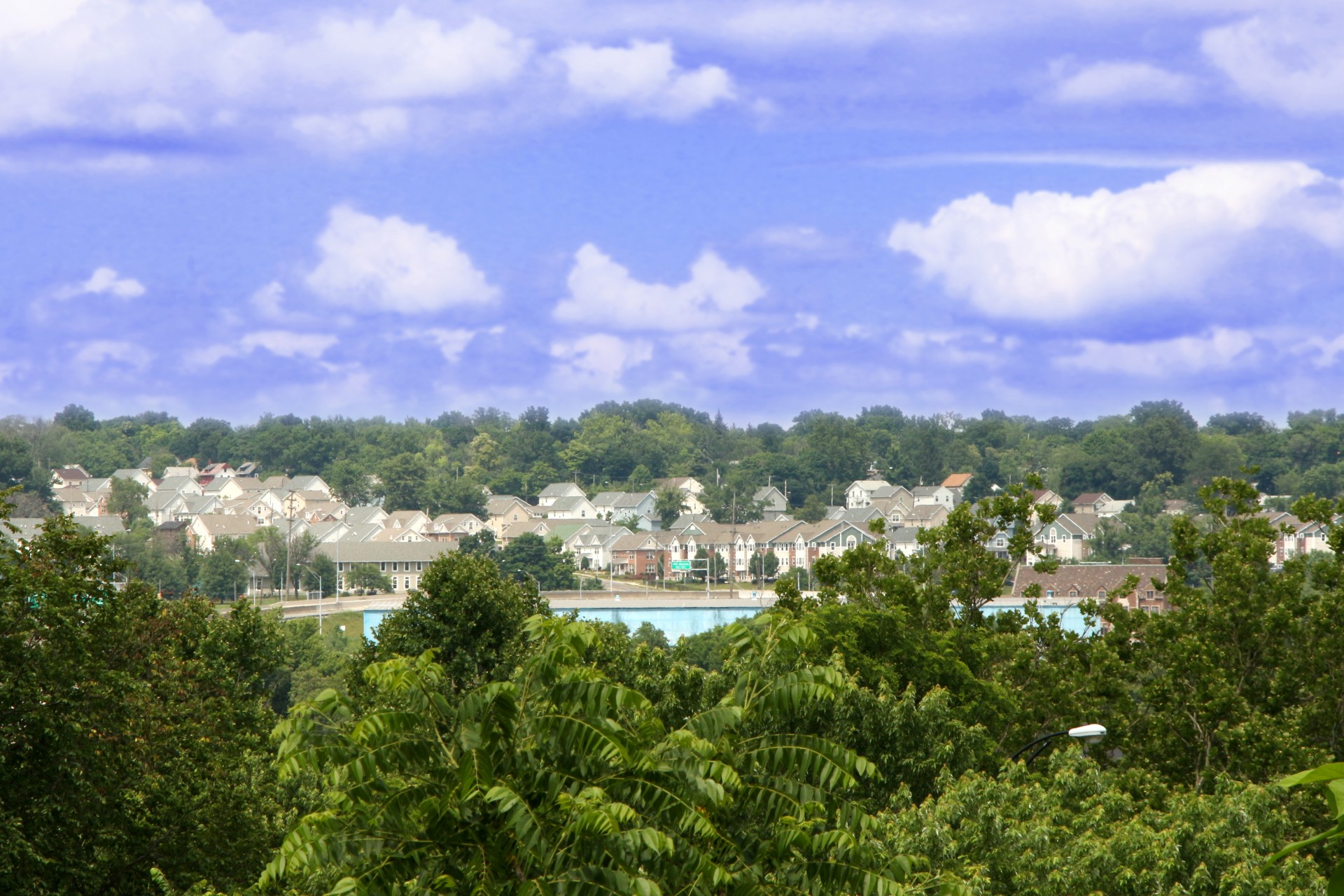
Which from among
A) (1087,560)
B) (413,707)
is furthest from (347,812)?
(1087,560)

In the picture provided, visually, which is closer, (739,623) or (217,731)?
(739,623)

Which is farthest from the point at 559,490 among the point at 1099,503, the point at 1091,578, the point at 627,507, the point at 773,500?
the point at 1091,578

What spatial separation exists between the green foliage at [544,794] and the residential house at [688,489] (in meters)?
168

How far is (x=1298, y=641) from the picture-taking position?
24344 mm

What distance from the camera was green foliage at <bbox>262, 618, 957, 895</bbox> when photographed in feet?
26.2

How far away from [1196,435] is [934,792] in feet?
538

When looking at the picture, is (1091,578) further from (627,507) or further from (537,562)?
(627,507)

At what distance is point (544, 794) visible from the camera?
27.9 feet

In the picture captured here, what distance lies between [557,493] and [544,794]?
577ft

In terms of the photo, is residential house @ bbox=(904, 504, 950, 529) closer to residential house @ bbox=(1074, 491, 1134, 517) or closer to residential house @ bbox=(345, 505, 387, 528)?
residential house @ bbox=(1074, 491, 1134, 517)

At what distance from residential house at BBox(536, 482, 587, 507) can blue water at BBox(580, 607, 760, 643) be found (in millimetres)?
75772

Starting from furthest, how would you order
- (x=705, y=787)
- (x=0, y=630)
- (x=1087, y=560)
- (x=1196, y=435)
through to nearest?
1. (x=1196, y=435)
2. (x=1087, y=560)
3. (x=0, y=630)
4. (x=705, y=787)

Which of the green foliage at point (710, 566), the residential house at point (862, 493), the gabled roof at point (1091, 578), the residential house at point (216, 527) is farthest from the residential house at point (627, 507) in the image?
the gabled roof at point (1091, 578)

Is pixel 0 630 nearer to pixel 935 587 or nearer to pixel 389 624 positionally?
pixel 389 624
